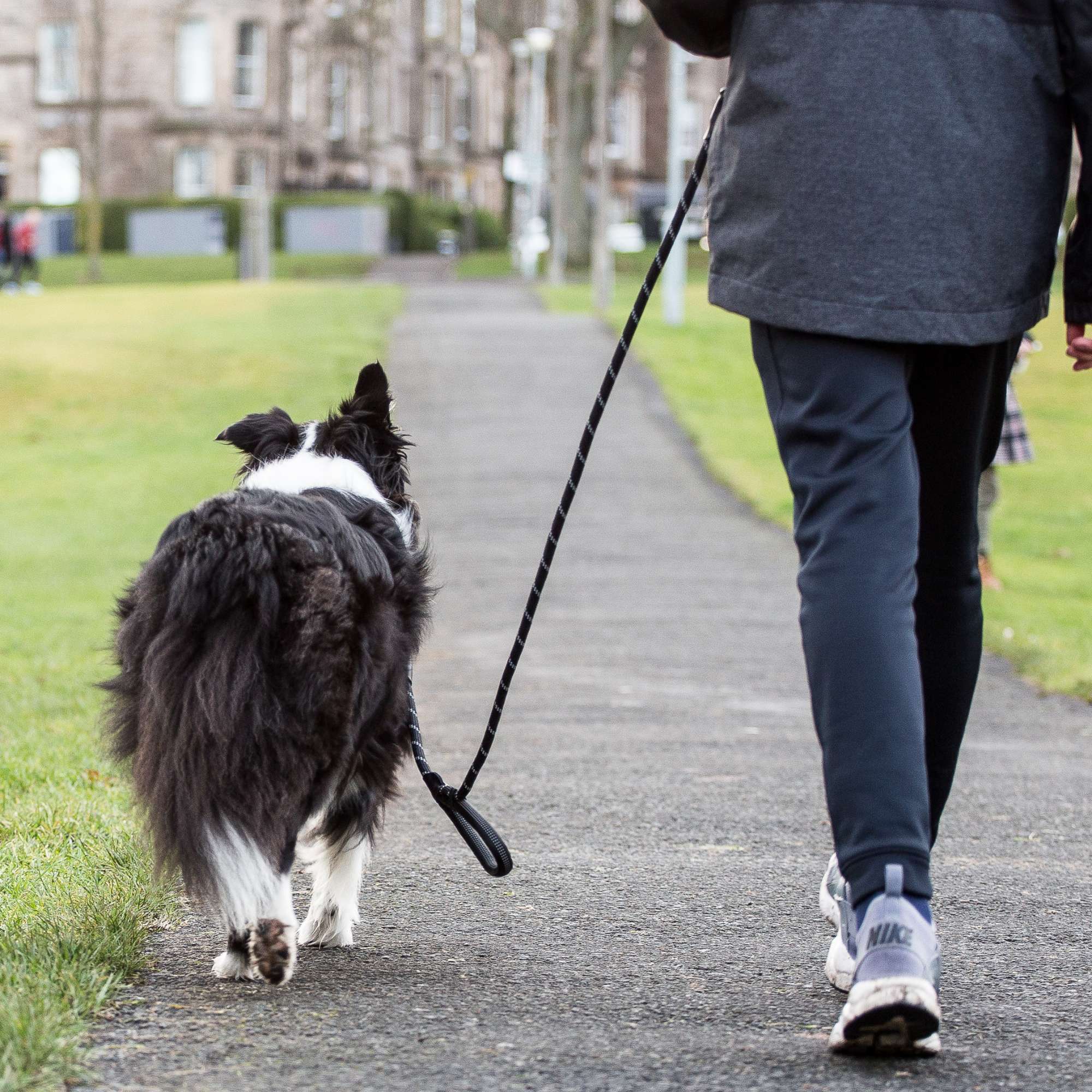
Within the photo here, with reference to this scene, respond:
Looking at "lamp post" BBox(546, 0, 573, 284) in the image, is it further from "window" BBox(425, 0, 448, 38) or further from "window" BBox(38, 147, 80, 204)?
"window" BBox(425, 0, 448, 38)

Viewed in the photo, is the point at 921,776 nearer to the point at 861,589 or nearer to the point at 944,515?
the point at 861,589

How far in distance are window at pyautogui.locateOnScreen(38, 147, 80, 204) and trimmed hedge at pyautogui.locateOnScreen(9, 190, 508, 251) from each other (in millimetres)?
1620

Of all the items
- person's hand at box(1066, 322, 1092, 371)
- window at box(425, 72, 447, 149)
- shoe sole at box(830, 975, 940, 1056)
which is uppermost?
window at box(425, 72, 447, 149)

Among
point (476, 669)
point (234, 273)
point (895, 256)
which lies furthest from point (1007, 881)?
point (234, 273)

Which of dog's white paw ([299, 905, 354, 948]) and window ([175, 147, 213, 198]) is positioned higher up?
window ([175, 147, 213, 198])

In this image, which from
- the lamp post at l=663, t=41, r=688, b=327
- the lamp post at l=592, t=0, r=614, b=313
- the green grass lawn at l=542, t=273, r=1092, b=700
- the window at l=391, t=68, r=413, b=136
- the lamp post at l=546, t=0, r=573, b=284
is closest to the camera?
the green grass lawn at l=542, t=273, r=1092, b=700

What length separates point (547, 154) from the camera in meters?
63.4

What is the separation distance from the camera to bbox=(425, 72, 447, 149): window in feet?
235

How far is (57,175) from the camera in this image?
56531mm

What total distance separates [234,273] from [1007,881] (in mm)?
44670

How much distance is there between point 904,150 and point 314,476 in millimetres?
1403

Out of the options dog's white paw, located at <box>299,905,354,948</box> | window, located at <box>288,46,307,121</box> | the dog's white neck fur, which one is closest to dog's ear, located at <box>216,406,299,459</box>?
the dog's white neck fur

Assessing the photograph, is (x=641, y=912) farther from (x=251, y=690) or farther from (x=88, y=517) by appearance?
(x=88, y=517)

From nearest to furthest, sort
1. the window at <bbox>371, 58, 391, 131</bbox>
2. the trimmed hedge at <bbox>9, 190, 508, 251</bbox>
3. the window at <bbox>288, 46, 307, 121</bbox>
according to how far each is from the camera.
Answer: the trimmed hedge at <bbox>9, 190, 508, 251</bbox>, the window at <bbox>288, 46, 307, 121</bbox>, the window at <bbox>371, 58, 391, 131</bbox>
